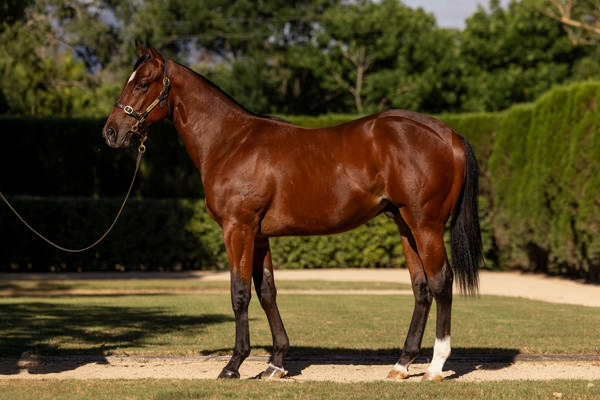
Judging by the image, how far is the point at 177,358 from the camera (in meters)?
7.28

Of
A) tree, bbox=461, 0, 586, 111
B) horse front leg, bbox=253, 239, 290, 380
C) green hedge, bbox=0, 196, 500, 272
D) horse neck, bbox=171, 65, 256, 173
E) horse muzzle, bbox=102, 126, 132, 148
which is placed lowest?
green hedge, bbox=0, 196, 500, 272

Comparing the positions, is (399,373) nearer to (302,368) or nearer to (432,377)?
(432,377)

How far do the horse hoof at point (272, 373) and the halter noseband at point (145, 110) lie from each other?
7.25 ft

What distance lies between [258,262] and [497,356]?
8.38 ft

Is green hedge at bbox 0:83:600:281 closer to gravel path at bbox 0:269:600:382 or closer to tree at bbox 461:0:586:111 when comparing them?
gravel path at bbox 0:269:600:382

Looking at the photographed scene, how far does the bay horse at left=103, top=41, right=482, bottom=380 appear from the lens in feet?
20.1

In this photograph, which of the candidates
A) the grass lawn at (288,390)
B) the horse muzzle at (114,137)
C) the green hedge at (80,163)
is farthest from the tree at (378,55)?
the grass lawn at (288,390)

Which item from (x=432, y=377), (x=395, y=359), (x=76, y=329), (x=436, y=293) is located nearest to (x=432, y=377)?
(x=432, y=377)

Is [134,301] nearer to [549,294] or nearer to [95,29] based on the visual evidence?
[549,294]

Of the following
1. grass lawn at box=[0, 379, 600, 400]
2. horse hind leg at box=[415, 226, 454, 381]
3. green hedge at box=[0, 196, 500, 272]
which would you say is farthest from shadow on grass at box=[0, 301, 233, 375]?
green hedge at box=[0, 196, 500, 272]

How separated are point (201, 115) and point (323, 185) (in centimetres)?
128

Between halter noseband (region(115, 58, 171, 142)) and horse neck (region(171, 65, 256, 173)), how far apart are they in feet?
0.26

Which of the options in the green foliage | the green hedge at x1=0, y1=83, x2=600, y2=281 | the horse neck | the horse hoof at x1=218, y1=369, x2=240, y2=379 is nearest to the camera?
the horse hoof at x1=218, y1=369, x2=240, y2=379

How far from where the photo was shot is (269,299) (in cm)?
655
